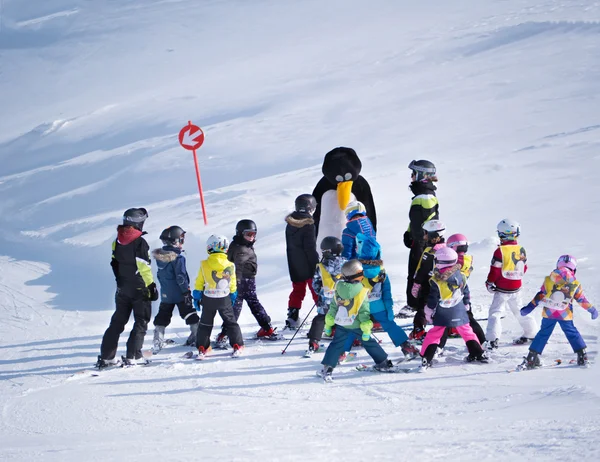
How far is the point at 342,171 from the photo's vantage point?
949 centimetres

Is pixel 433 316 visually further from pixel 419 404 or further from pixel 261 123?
pixel 261 123

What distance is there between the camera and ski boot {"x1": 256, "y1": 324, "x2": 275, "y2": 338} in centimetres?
919

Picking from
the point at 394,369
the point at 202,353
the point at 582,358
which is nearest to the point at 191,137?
the point at 202,353

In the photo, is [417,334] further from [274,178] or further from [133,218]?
[274,178]

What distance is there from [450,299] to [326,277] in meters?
1.47

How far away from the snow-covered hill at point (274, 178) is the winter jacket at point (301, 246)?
3.40 feet

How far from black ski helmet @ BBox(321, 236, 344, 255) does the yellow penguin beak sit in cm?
154

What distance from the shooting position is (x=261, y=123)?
23125 millimetres

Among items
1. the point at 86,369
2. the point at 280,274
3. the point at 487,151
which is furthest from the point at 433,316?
the point at 487,151

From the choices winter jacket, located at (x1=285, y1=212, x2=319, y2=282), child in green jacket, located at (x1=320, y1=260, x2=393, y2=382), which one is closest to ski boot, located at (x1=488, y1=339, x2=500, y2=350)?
child in green jacket, located at (x1=320, y1=260, x2=393, y2=382)

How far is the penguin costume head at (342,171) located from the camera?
31.1ft

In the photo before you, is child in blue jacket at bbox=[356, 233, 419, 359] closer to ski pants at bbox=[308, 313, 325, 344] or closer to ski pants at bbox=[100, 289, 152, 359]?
ski pants at bbox=[308, 313, 325, 344]

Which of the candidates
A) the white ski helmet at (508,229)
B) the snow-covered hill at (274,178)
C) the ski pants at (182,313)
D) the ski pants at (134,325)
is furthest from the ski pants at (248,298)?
the white ski helmet at (508,229)

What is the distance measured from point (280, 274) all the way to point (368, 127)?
33.4 feet
